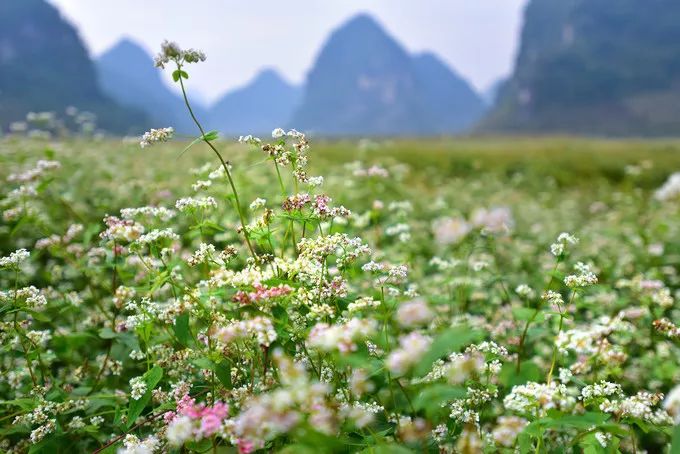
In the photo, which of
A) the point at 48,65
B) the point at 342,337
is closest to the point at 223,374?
the point at 342,337

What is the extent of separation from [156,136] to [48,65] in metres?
197

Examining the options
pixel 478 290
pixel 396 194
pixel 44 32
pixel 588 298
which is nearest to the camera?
pixel 588 298

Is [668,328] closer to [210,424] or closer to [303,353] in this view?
[303,353]

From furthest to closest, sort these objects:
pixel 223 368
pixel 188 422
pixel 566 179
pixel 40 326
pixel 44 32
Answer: pixel 44 32
pixel 566 179
pixel 40 326
pixel 223 368
pixel 188 422

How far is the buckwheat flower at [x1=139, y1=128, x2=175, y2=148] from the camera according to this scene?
2.31 m

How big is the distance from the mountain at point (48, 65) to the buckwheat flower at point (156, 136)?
5701 inches

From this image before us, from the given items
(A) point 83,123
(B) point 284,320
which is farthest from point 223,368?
(A) point 83,123

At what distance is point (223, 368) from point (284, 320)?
41 centimetres

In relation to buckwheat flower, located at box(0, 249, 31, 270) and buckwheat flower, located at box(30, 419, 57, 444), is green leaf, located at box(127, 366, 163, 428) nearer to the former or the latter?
buckwheat flower, located at box(30, 419, 57, 444)

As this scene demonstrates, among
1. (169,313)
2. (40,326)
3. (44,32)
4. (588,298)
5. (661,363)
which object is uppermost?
(44,32)

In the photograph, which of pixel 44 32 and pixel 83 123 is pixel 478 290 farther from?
pixel 44 32

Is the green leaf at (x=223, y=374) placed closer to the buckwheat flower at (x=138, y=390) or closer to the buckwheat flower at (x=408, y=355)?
the buckwheat flower at (x=138, y=390)

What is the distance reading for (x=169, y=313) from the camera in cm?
229

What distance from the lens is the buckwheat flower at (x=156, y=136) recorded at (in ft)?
7.56
